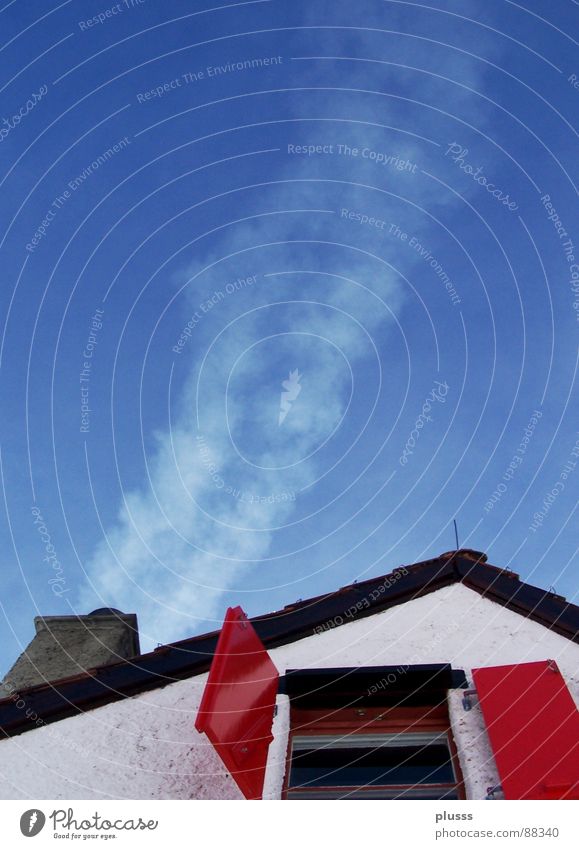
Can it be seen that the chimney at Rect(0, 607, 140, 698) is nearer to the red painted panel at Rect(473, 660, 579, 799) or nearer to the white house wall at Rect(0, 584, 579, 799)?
the white house wall at Rect(0, 584, 579, 799)

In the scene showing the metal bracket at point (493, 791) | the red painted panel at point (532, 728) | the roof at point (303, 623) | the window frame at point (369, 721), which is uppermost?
the roof at point (303, 623)

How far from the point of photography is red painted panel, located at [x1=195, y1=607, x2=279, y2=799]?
493cm

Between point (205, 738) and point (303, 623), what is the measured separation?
1.67m

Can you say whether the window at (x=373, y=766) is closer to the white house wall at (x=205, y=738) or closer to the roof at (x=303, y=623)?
the white house wall at (x=205, y=738)

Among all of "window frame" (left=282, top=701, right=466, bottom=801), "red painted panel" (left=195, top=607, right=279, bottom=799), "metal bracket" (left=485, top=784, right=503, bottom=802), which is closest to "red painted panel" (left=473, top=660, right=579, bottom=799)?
"metal bracket" (left=485, top=784, right=503, bottom=802)

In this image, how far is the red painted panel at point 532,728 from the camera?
15.8 ft

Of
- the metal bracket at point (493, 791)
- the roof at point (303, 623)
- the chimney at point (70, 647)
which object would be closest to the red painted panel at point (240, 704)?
the roof at point (303, 623)

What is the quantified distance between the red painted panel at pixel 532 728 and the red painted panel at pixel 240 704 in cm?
174

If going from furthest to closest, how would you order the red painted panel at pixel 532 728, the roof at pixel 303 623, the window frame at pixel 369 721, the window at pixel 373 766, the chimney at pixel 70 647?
the chimney at pixel 70 647 → the roof at pixel 303 623 → the window frame at pixel 369 721 → the window at pixel 373 766 → the red painted panel at pixel 532 728

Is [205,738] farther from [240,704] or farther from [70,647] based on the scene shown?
[70,647]
